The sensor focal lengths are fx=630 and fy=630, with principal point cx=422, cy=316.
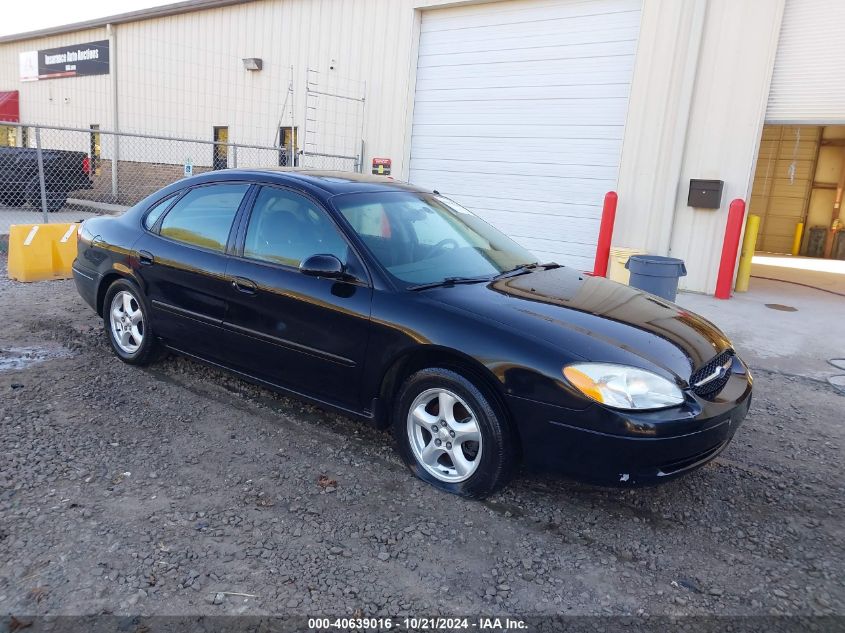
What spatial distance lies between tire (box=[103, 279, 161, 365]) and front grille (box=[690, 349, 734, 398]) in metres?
3.62

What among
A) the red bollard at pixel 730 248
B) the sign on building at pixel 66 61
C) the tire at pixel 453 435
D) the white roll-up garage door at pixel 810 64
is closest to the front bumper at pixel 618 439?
the tire at pixel 453 435

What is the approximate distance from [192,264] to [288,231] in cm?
79

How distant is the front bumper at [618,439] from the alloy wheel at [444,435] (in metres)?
0.29

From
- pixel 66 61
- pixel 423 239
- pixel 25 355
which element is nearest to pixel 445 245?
pixel 423 239

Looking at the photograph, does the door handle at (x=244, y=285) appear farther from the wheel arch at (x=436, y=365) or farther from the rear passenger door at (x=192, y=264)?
the wheel arch at (x=436, y=365)

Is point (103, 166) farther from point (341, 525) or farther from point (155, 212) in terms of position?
point (341, 525)

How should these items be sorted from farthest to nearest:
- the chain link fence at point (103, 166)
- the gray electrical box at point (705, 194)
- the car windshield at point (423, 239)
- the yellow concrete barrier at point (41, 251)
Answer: the chain link fence at point (103, 166), the gray electrical box at point (705, 194), the yellow concrete barrier at point (41, 251), the car windshield at point (423, 239)

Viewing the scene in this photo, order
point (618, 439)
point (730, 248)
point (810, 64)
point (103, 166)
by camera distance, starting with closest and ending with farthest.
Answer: point (618, 439) < point (810, 64) < point (730, 248) < point (103, 166)

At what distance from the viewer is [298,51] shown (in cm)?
1362

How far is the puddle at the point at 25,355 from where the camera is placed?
4.74 m

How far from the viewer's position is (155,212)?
462 centimetres

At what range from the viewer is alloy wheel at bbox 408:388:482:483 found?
3.13 metres

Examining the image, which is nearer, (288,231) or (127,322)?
(288,231)

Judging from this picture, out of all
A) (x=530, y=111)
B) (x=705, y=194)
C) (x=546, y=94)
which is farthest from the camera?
(x=530, y=111)
